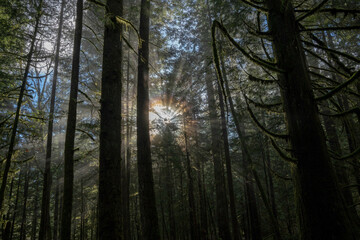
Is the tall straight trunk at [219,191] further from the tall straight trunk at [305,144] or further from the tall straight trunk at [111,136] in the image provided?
the tall straight trunk at [305,144]

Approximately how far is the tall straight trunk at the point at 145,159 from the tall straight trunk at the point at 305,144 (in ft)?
12.8

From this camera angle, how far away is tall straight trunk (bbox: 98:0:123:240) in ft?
10.5

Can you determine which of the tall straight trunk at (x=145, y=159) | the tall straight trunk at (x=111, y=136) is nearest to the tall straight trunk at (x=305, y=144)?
the tall straight trunk at (x=111, y=136)

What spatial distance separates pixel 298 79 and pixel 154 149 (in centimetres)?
1229

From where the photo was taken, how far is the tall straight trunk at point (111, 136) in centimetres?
319

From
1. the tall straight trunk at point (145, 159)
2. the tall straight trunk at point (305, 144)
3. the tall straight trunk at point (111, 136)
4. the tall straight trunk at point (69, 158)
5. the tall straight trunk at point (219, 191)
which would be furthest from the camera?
the tall straight trunk at point (219, 191)

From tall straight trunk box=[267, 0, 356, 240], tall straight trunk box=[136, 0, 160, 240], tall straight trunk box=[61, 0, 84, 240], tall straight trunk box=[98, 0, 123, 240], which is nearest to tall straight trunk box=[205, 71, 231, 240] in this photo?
tall straight trunk box=[136, 0, 160, 240]

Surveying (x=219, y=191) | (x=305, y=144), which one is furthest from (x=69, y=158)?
(x=219, y=191)

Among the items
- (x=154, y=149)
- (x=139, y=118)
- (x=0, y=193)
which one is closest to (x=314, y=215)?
(x=139, y=118)

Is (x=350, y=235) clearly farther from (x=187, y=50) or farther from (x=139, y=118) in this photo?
(x=187, y=50)

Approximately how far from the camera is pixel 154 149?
1327cm

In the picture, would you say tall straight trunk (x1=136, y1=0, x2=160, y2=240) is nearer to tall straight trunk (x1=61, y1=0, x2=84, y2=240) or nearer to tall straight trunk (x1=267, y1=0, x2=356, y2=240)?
tall straight trunk (x1=61, y1=0, x2=84, y2=240)

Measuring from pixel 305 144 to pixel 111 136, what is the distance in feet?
10.4

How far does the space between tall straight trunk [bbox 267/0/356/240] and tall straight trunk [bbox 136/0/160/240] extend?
3895mm
